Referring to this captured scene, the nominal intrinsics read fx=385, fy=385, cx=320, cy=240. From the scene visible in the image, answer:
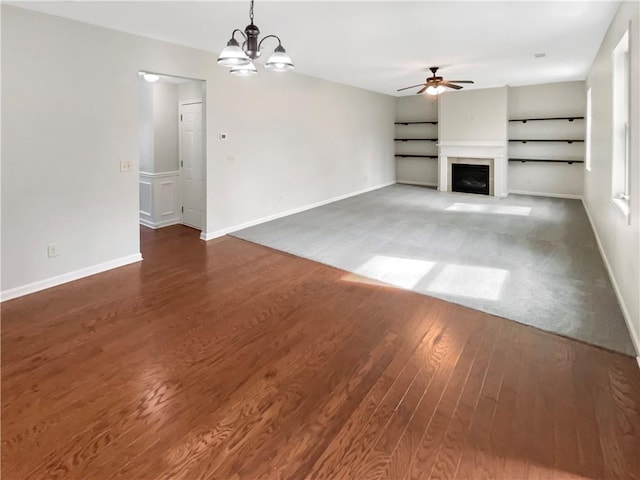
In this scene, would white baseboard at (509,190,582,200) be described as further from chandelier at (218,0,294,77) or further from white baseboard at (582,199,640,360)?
chandelier at (218,0,294,77)

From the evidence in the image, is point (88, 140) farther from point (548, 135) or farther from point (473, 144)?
point (548, 135)

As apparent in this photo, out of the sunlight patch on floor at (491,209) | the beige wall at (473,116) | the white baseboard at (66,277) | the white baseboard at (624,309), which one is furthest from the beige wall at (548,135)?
the white baseboard at (66,277)

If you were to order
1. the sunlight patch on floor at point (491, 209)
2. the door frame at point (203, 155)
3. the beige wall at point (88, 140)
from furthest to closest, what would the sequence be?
the sunlight patch on floor at point (491, 209)
the door frame at point (203, 155)
the beige wall at point (88, 140)

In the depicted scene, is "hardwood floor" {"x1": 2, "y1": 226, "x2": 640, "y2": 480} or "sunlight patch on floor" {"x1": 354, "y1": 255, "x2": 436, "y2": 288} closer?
"hardwood floor" {"x1": 2, "y1": 226, "x2": 640, "y2": 480}

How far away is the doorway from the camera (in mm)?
6195

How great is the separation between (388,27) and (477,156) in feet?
19.4

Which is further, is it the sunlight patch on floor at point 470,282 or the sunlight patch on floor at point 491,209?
the sunlight patch on floor at point 491,209

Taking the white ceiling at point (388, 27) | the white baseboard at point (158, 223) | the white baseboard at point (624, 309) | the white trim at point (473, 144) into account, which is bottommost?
the white baseboard at point (624, 309)

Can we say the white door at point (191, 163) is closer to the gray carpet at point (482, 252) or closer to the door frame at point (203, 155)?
the door frame at point (203, 155)

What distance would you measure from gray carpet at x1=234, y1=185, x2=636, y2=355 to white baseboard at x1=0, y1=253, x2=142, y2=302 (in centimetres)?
164

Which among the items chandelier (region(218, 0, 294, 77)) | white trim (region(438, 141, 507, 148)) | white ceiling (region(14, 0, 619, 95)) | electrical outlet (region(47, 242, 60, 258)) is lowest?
electrical outlet (region(47, 242, 60, 258))

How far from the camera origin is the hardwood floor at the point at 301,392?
1.70 meters

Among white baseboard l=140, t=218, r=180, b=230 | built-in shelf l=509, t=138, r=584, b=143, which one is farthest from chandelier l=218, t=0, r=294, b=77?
built-in shelf l=509, t=138, r=584, b=143

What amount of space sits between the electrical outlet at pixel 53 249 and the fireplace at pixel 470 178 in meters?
8.63
